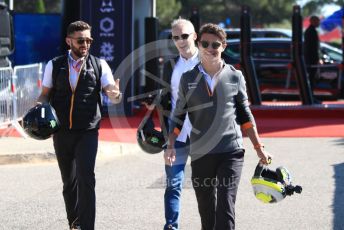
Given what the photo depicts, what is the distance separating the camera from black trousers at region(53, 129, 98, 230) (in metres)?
7.20

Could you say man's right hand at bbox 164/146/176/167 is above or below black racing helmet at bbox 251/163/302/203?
above

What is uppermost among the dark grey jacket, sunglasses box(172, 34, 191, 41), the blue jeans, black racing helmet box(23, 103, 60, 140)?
sunglasses box(172, 34, 191, 41)

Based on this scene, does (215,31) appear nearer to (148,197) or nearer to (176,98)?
(176,98)

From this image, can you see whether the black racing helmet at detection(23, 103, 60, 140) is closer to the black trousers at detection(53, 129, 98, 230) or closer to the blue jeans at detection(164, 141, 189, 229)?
the black trousers at detection(53, 129, 98, 230)

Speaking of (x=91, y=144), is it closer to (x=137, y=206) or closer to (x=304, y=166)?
(x=137, y=206)

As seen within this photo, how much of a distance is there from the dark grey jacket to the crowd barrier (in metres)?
8.41

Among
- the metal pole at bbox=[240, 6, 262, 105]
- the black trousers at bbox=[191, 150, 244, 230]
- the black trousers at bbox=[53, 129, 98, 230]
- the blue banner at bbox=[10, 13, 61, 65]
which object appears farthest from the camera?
the metal pole at bbox=[240, 6, 262, 105]

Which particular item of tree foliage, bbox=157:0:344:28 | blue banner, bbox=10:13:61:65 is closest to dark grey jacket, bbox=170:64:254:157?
blue banner, bbox=10:13:61:65

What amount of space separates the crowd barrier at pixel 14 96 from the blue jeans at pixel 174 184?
25.5 ft

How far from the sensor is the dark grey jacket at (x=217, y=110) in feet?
21.0

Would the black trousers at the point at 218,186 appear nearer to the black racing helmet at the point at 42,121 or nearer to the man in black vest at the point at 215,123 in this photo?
the man in black vest at the point at 215,123

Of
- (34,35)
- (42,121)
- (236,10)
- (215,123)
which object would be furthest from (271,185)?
(236,10)

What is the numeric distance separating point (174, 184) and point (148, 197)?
2.55m

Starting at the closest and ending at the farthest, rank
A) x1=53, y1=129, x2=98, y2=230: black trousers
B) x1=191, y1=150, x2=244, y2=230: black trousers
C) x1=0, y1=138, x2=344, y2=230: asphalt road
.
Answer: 1. x1=191, y1=150, x2=244, y2=230: black trousers
2. x1=53, y1=129, x2=98, y2=230: black trousers
3. x1=0, y1=138, x2=344, y2=230: asphalt road
